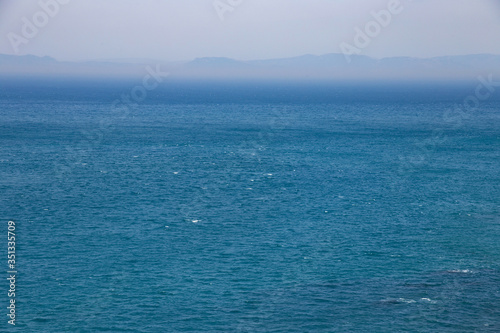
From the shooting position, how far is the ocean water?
5231cm

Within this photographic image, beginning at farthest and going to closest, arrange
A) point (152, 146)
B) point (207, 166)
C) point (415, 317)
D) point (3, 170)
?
point (152, 146) < point (207, 166) < point (3, 170) < point (415, 317)

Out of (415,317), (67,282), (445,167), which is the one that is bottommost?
(415,317)

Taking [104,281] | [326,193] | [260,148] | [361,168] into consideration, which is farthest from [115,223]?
[260,148]

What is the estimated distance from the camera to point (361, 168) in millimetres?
117875

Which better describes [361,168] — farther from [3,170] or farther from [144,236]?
[3,170]

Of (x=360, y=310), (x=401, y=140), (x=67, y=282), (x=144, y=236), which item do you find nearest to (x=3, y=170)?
(x=144, y=236)

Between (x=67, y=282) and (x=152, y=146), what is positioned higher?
(x=152, y=146)

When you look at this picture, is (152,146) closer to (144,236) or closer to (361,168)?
(361,168)

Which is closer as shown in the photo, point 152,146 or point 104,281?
point 104,281

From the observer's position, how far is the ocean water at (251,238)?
52312 mm

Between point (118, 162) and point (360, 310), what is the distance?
76.6 metres

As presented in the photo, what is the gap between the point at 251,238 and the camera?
71688mm

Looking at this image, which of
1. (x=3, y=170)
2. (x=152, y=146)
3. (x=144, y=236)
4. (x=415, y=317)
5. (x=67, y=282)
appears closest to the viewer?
(x=415, y=317)

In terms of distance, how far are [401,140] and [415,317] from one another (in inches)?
4378
